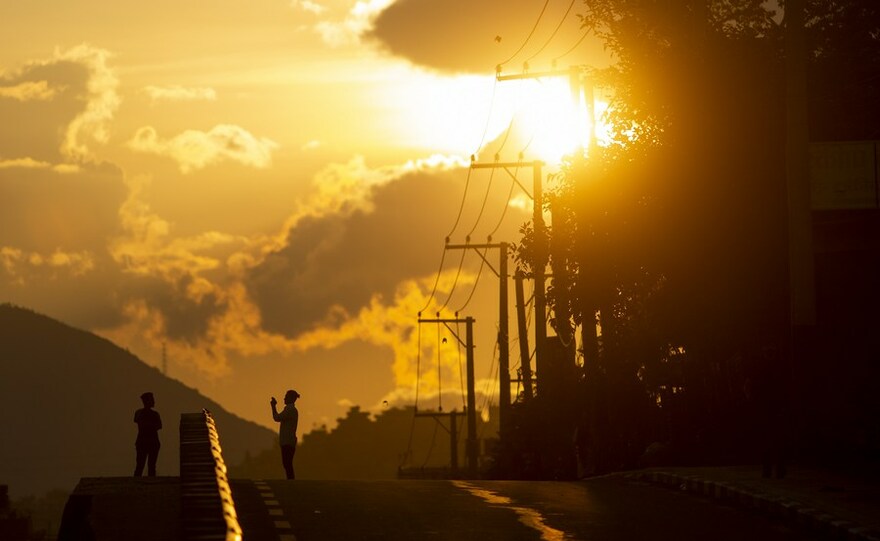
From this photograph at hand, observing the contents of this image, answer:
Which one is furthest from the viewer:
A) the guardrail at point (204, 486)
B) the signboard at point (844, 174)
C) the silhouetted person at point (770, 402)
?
the signboard at point (844, 174)

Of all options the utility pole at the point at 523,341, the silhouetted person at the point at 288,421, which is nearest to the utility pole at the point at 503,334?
the utility pole at the point at 523,341

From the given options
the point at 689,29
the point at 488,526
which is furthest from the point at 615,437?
the point at 488,526

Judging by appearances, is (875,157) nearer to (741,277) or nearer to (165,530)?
(741,277)

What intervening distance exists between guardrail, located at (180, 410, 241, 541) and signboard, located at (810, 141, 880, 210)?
1142cm

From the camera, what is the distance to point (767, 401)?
25891 millimetres

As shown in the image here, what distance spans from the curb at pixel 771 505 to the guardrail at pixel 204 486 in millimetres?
6850

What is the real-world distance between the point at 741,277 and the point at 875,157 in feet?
13.5

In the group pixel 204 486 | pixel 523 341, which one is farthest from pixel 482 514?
pixel 523 341

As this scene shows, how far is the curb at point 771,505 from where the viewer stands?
1889 cm

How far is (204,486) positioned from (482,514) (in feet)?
21.4

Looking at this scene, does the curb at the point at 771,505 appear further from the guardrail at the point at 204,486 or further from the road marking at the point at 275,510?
the guardrail at the point at 204,486

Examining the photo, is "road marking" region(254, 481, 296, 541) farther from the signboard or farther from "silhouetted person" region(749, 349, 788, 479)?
the signboard

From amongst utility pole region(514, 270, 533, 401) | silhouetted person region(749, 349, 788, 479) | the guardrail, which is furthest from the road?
utility pole region(514, 270, 533, 401)

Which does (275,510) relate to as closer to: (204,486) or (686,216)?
(204,486)
